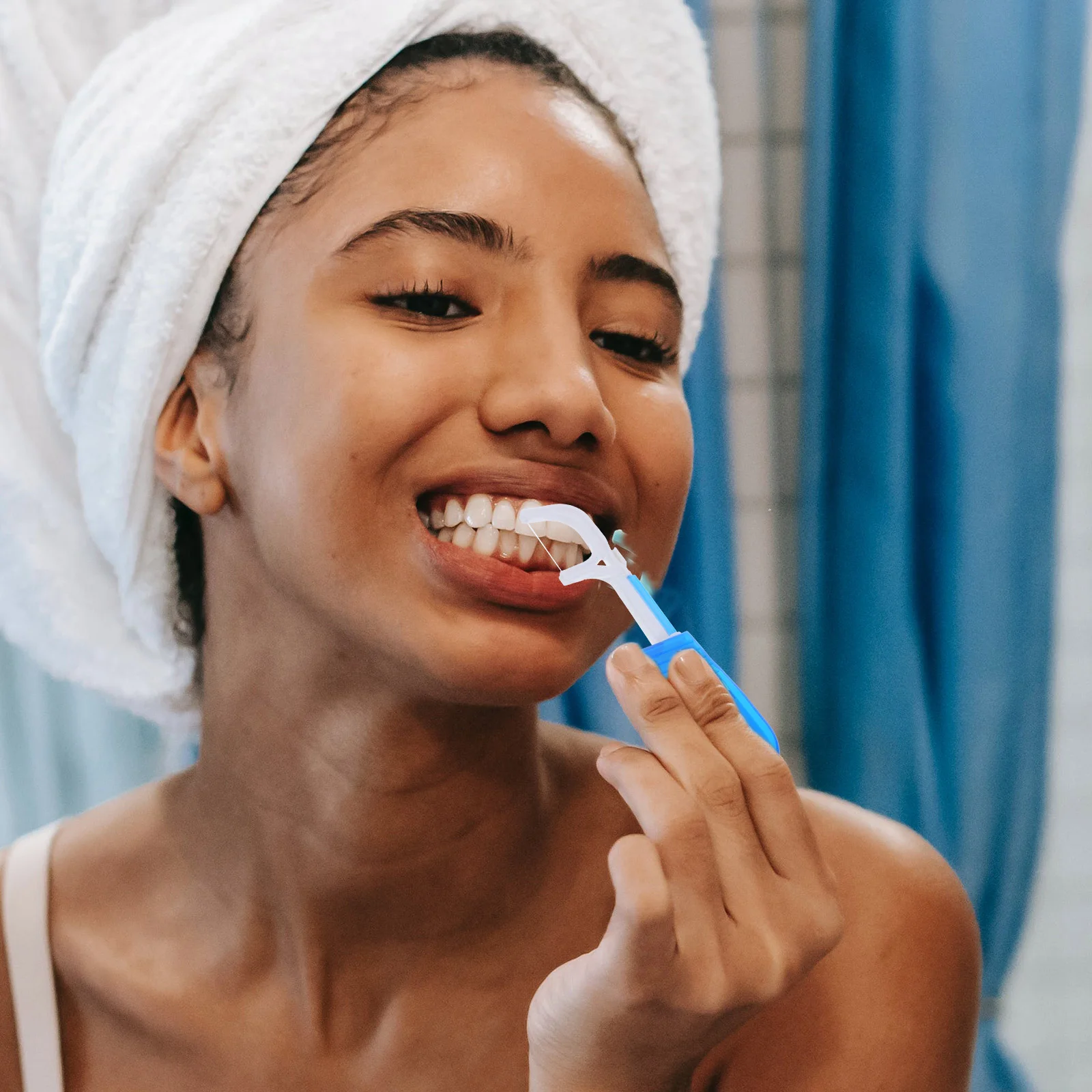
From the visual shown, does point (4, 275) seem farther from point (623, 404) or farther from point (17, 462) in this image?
point (623, 404)

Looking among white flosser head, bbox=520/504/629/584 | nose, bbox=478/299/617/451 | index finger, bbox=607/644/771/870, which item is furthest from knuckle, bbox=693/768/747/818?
nose, bbox=478/299/617/451

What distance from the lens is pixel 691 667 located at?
57 centimetres

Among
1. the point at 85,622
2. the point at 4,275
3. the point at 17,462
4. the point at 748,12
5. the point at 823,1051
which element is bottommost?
the point at 823,1051

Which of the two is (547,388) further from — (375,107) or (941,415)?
(941,415)

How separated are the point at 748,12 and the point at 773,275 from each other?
0.36 meters

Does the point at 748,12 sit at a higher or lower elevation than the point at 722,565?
higher

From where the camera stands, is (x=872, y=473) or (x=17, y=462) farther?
(x=872, y=473)

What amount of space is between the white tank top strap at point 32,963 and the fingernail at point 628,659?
2.05ft

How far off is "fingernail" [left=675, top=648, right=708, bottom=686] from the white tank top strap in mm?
644

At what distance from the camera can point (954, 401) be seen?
1.46 m

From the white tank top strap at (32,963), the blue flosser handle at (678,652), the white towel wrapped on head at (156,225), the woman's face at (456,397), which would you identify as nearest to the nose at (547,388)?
the woman's face at (456,397)

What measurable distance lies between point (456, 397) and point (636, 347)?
189mm

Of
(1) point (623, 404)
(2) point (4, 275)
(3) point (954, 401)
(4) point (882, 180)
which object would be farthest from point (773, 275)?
(2) point (4, 275)

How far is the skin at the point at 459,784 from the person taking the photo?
1.89 ft
